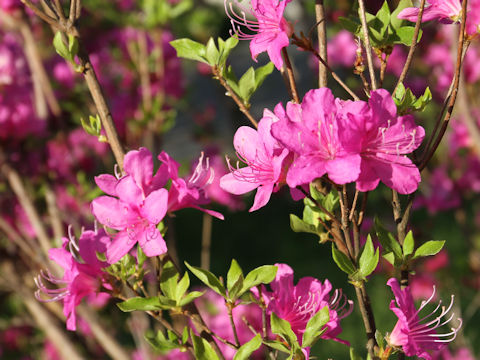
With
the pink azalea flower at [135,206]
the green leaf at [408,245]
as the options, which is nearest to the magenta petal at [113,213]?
the pink azalea flower at [135,206]

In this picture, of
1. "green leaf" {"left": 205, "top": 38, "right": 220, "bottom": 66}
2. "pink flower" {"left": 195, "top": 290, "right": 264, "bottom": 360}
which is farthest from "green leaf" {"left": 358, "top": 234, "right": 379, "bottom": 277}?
"pink flower" {"left": 195, "top": 290, "right": 264, "bottom": 360}

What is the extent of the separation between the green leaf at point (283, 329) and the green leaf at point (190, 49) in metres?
0.51

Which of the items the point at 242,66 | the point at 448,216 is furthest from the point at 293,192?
the point at 242,66

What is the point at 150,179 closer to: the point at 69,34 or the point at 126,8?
the point at 69,34

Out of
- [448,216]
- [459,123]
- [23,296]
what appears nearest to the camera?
[23,296]

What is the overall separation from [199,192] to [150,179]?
12 centimetres

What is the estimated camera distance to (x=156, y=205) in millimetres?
962

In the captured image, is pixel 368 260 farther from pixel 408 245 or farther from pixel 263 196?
pixel 263 196

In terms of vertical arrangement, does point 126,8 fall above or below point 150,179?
below

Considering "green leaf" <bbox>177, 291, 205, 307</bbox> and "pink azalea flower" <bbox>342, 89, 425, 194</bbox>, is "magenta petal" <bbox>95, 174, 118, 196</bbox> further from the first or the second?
"pink azalea flower" <bbox>342, 89, 425, 194</bbox>

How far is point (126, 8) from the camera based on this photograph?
3332 millimetres

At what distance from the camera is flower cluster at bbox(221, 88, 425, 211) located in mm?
791

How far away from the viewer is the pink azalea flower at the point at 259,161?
0.90 meters

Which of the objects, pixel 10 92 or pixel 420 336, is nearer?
pixel 420 336
